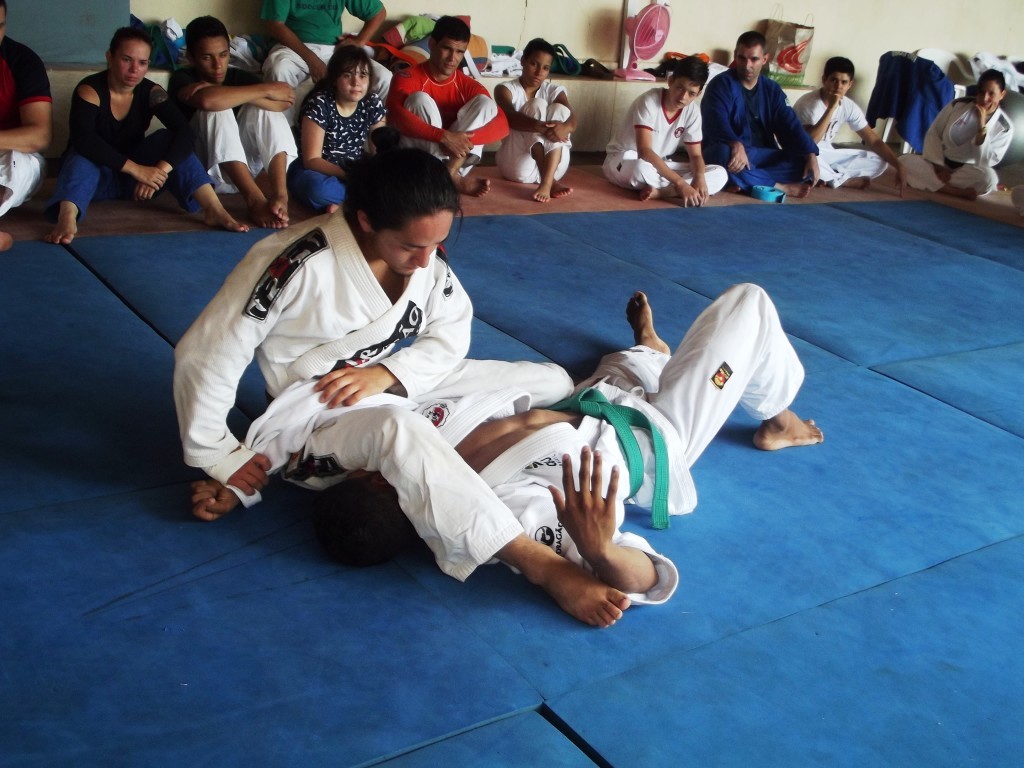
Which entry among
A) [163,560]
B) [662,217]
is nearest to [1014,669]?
[163,560]

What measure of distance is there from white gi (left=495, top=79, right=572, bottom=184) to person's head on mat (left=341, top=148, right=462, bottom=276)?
3616mm

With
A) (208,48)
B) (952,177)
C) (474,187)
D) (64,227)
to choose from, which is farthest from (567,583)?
(952,177)

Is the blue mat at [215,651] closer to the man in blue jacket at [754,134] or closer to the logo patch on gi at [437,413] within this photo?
the logo patch on gi at [437,413]

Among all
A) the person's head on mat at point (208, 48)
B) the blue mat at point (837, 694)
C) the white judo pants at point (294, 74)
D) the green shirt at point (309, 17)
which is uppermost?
the green shirt at point (309, 17)

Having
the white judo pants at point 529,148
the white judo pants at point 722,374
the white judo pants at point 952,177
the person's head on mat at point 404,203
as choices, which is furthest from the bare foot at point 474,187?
the person's head on mat at point 404,203

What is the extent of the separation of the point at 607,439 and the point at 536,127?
3.69 metres

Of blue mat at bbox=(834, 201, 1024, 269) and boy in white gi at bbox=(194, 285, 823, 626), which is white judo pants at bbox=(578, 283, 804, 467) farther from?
blue mat at bbox=(834, 201, 1024, 269)

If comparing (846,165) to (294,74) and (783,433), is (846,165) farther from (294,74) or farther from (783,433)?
(783,433)

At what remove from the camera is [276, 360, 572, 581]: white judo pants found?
81.3 inches

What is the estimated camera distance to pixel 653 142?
19.9 ft

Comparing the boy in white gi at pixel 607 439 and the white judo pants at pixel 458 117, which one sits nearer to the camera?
the boy in white gi at pixel 607 439

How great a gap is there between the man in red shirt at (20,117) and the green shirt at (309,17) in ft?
6.38

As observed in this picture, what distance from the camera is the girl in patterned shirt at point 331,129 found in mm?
4730

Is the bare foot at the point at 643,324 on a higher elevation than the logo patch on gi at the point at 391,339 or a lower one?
lower
